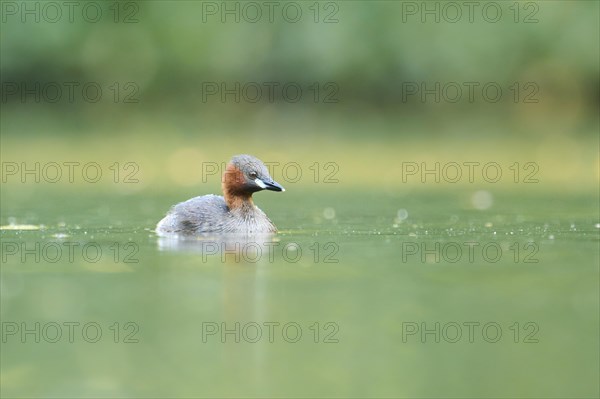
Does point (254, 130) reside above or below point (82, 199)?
above

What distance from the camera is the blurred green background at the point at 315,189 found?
6809mm

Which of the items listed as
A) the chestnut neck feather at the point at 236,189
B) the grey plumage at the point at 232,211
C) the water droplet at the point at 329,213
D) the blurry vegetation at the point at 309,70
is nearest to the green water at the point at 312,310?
the grey plumage at the point at 232,211

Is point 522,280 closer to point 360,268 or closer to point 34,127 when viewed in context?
point 360,268

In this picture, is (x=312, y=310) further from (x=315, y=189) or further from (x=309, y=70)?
(x=309, y=70)

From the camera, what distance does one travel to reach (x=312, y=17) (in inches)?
1180

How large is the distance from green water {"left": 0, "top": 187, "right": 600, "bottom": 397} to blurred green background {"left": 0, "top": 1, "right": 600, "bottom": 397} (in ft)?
0.09

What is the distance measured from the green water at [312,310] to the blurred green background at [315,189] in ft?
0.09

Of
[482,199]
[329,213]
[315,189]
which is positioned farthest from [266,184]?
[315,189]

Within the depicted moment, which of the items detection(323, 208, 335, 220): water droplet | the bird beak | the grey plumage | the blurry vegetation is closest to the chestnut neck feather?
the grey plumage

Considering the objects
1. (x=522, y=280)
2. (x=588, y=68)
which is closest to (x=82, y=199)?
(x=522, y=280)

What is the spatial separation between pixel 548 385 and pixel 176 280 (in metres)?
3.61

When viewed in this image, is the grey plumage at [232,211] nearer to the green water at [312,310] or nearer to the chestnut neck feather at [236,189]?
the chestnut neck feather at [236,189]

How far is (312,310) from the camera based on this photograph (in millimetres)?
7969

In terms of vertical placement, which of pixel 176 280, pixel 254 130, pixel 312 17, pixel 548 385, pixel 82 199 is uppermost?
pixel 312 17
